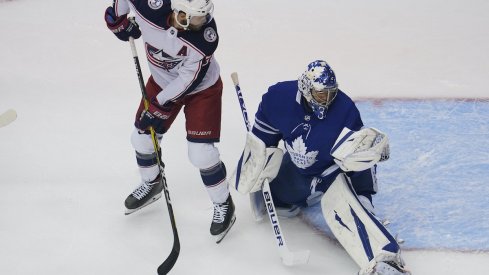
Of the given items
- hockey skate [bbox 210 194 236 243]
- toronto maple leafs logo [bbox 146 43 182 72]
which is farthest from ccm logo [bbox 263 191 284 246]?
toronto maple leafs logo [bbox 146 43 182 72]

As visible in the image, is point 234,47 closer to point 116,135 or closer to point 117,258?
point 116,135

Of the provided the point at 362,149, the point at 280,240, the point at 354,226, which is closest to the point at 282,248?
the point at 280,240

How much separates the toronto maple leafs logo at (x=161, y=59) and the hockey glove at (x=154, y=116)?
6.3 inches

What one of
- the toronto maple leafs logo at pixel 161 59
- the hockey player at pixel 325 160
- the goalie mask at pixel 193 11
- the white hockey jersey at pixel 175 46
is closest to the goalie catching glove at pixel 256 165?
the hockey player at pixel 325 160

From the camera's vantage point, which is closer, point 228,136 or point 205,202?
point 205,202

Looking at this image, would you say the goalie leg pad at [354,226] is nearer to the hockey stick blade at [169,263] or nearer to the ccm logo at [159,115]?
the hockey stick blade at [169,263]

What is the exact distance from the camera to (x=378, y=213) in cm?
357

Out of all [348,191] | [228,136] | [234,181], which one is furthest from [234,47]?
[348,191]

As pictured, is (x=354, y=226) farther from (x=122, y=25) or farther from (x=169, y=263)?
(x=122, y=25)

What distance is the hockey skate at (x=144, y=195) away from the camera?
11.6 ft

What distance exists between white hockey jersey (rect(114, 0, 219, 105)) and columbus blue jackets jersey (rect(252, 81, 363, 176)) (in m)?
0.32

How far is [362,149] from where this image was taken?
3.06 m

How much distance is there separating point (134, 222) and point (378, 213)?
1.10 m

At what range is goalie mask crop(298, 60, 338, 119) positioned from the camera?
3.10 m
